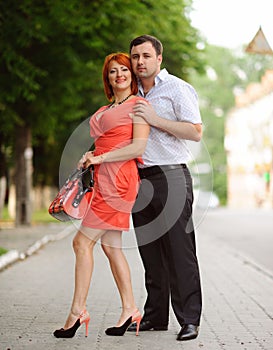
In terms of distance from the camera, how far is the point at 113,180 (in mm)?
6395

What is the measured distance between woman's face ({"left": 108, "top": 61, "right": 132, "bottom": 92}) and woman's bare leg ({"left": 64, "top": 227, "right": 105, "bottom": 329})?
101 cm

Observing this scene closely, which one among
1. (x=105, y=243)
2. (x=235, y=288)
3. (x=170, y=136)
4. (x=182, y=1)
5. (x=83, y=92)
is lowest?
(x=235, y=288)

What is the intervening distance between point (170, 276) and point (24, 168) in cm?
2112

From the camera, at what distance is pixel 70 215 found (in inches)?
245

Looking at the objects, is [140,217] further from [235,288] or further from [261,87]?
[261,87]

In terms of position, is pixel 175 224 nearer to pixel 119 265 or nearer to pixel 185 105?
pixel 119 265

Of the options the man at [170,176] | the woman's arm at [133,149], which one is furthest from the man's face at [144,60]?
the woman's arm at [133,149]

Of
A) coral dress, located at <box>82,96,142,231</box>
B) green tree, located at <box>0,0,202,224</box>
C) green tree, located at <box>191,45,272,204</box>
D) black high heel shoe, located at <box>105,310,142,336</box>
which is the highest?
green tree, located at <box>191,45,272,204</box>

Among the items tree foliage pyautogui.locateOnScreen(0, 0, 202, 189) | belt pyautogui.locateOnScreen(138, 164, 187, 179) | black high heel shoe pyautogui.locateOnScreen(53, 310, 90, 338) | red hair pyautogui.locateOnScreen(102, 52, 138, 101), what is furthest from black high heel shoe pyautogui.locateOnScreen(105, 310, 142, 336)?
tree foliage pyautogui.locateOnScreen(0, 0, 202, 189)

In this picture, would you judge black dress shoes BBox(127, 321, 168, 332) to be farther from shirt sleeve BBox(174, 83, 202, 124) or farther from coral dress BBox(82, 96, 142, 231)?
shirt sleeve BBox(174, 83, 202, 124)

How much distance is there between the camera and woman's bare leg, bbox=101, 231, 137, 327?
21.4ft

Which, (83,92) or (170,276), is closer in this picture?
(170,276)

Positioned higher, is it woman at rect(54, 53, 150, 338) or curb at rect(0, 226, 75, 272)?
woman at rect(54, 53, 150, 338)

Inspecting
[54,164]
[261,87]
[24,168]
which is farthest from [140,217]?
[261,87]
